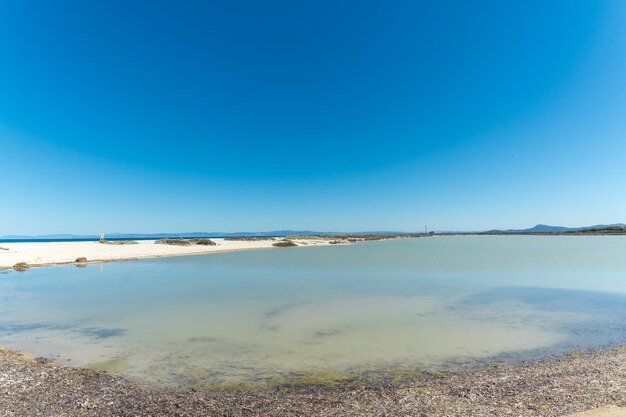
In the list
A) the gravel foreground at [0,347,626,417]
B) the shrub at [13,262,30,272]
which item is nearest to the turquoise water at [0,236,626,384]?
the gravel foreground at [0,347,626,417]

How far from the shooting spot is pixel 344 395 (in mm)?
6672

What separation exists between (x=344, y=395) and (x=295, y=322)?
5939mm

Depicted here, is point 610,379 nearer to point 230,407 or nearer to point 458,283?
point 230,407

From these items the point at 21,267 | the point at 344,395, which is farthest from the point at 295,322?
the point at 21,267

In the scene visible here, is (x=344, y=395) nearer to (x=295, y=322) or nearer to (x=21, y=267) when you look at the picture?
(x=295, y=322)

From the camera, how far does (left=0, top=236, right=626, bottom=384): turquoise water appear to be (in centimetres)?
881

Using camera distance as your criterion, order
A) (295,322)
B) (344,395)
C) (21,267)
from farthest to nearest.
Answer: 1. (21,267)
2. (295,322)
3. (344,395)

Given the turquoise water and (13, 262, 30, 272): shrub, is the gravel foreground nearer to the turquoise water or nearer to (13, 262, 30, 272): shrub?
the turquoise water

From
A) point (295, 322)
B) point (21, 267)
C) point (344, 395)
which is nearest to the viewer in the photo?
point (344, 395)

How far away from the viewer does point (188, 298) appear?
55.4ft

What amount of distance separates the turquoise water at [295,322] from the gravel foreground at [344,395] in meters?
0.88

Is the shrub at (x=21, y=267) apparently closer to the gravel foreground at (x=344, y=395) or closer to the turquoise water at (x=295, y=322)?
the turquoise water at (x=295, y=322)

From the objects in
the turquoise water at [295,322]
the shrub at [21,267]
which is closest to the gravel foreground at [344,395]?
the turquoise water at [295,322]

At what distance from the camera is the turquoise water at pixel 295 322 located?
881 centimetres
